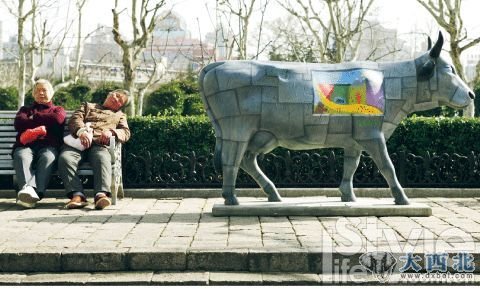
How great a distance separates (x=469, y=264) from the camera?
5.34 meters

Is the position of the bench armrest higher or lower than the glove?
lower

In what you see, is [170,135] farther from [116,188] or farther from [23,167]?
[23,167]

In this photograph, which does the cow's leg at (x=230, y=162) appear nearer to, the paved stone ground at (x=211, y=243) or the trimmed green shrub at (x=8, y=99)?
the paved stone ground at (x=211, y=243)

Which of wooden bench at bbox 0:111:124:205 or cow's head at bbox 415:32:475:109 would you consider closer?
cow's head at bbox 415:32:475:109

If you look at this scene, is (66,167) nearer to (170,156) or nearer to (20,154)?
(20,154)

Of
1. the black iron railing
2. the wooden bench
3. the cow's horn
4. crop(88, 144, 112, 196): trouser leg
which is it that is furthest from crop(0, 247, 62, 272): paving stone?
the cow's horn

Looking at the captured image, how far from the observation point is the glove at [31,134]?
831 centimetres

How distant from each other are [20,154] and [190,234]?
308cm

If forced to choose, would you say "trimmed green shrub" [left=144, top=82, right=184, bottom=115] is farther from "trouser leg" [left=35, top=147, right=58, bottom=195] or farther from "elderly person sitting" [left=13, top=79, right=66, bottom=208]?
"trouser leg" [left=35, top=147, right=58, bottom=195]

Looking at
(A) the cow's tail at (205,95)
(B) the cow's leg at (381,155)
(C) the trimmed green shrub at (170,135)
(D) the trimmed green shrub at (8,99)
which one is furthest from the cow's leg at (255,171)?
(D) the trimmed green shrub at (8,99)

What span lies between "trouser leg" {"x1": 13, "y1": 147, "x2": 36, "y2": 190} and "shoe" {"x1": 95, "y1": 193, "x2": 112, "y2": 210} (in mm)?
825

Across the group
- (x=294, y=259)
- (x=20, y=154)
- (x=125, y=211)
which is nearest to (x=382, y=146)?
(x=294, y=259)

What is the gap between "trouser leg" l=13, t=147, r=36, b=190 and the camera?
8070mm

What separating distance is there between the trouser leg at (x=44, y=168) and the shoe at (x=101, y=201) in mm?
712
